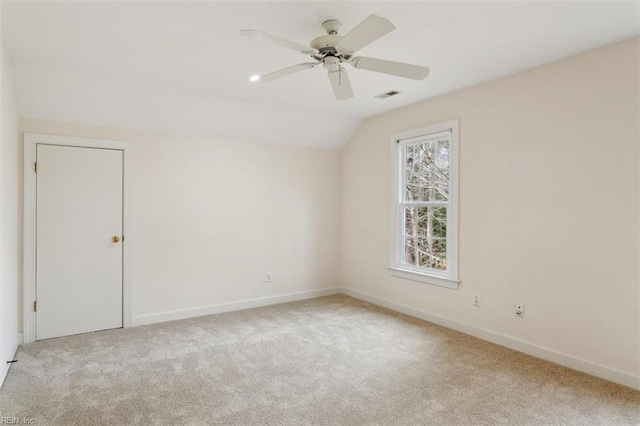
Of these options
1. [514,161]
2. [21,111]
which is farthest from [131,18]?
[514,161]

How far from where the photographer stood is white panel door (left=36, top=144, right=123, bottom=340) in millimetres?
3535

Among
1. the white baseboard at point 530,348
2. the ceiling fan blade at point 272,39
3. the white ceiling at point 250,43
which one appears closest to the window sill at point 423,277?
the white baseboard at point 530,348

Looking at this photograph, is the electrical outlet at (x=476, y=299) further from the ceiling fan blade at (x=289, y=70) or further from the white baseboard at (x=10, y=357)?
the white baseboard at (x=10, y=357)

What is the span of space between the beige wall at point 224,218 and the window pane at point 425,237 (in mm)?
1281

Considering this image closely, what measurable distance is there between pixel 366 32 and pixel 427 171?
255 centimetres

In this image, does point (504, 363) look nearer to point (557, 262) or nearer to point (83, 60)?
point (557, 262)

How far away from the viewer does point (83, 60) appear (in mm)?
2961

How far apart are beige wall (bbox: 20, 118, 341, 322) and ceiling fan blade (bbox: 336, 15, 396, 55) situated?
2.66m

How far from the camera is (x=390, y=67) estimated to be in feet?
7.78

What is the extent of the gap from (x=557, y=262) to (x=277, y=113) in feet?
10.6

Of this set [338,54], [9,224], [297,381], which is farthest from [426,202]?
[9,224]

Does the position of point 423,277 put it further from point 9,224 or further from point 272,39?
point 9,224

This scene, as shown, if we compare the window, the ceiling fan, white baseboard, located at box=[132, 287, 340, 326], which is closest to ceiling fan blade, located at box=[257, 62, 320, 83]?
the ceiling fan

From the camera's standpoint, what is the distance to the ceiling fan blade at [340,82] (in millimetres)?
2545
